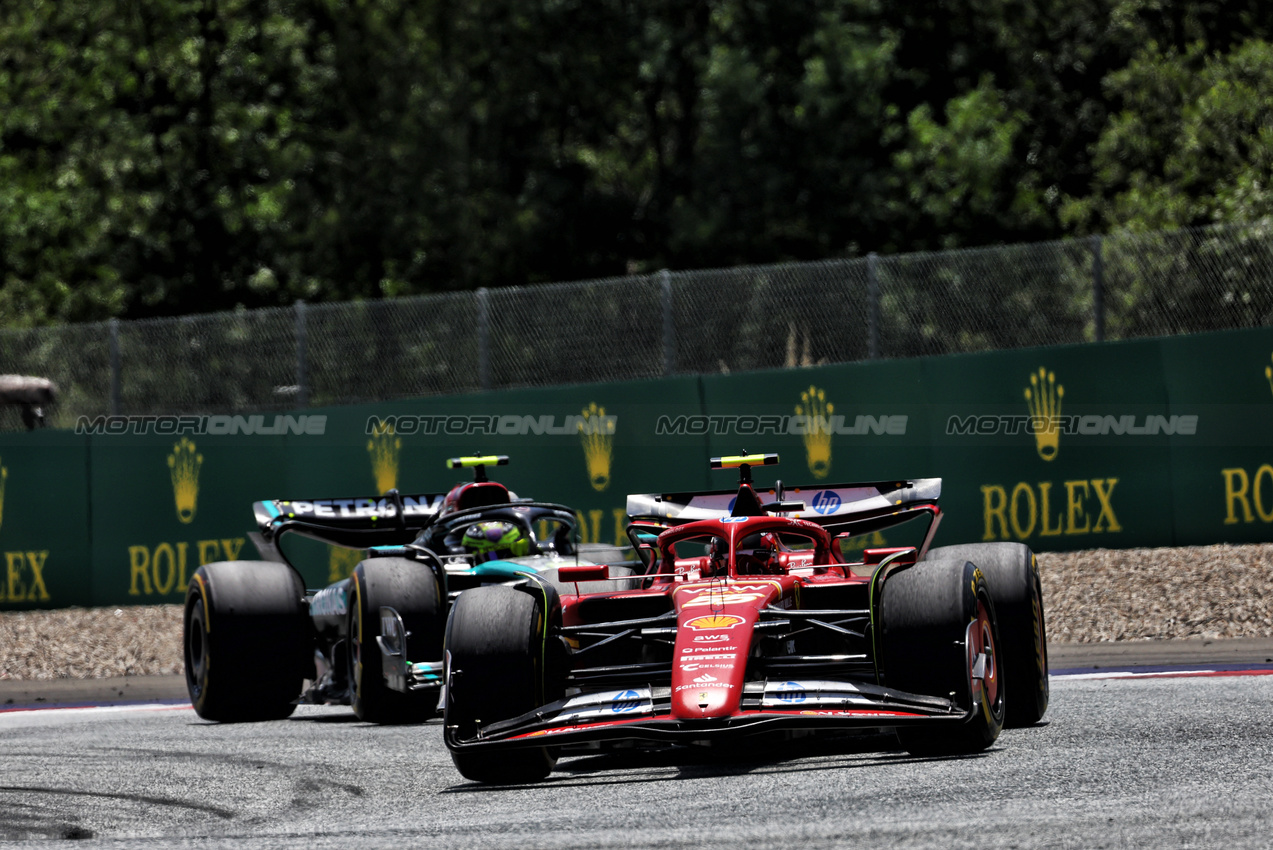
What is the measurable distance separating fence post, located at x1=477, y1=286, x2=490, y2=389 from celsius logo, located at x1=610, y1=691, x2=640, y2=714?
9.78m

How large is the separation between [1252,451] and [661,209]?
1774 centimetres

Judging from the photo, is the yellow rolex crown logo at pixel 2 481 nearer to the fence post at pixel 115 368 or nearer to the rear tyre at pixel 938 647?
the fence post at pixel 115 368

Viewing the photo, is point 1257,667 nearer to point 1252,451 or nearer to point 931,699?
point 1252,451

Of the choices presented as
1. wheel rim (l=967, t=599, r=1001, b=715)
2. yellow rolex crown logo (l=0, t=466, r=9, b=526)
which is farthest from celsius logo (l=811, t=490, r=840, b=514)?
yellow rolex crown logo (l=0, t=466, r=9, b=526)

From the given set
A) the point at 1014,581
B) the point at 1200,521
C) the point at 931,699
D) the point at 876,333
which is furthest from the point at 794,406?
the point at 931,699

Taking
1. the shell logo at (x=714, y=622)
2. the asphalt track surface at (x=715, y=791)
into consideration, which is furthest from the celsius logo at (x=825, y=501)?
the shell logo at (x=714, y=622)

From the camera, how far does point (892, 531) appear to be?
15.3 meters

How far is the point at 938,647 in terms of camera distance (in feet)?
22.8

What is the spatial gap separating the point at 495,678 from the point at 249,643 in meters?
4.30

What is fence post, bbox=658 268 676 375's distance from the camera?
16078 millimetres
